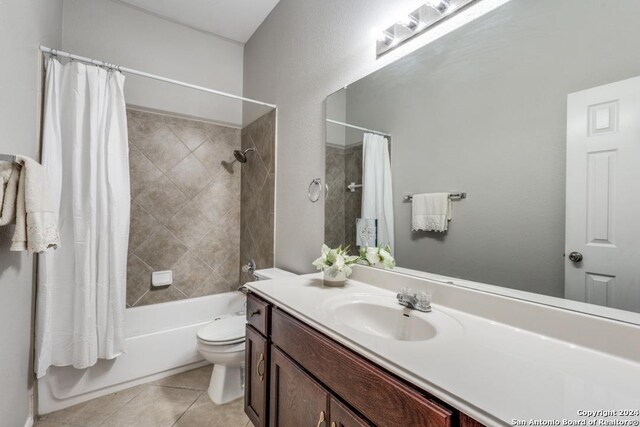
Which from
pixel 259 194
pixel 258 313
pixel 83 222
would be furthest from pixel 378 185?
pixel 83 222

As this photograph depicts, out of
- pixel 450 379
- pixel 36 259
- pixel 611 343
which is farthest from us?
pixel 36 259

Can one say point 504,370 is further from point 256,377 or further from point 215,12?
point 215,12

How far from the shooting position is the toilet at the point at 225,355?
1.67m

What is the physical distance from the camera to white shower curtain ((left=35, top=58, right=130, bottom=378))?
1552mm

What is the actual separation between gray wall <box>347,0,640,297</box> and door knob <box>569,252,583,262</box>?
0.02m

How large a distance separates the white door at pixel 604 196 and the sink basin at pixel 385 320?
43cm

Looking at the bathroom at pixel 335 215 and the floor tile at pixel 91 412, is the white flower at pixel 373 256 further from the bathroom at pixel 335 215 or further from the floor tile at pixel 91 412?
the floor tile at pixel 91 412

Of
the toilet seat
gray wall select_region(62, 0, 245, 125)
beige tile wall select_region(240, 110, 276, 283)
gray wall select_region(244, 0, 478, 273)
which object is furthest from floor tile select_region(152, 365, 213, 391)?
gray wall select_region(62, 0, 245, 125)

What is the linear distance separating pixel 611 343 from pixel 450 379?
469mm

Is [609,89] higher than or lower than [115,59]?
lower

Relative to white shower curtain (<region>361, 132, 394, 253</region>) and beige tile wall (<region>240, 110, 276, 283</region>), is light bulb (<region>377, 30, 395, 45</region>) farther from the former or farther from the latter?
beige tile wall (<region>240, 110, 276, 283</region>)

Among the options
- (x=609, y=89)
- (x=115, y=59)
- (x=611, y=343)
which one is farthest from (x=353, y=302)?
(x=115, y=59)

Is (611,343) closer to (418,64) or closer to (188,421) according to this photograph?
(418,64)

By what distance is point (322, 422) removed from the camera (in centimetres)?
81
